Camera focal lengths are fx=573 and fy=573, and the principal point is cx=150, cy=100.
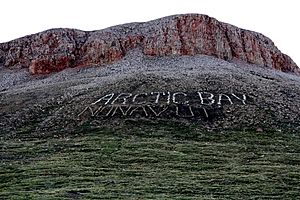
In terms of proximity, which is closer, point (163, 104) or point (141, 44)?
point (163, 104)

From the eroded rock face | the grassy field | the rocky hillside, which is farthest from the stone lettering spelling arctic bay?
the eroded rock face

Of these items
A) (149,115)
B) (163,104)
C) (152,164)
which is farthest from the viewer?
(163,104)

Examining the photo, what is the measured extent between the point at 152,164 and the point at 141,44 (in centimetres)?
6550

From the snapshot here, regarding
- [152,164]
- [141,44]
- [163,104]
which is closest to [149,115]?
[163,104]

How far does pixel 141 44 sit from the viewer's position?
4136 inches

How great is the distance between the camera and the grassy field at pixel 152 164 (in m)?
31.1

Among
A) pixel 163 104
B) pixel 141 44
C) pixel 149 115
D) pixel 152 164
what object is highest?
pixel 141 44

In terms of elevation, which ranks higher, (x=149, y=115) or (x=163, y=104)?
(x=163, y=104)

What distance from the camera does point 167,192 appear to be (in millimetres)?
30812

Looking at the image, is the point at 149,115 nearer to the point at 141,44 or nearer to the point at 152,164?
the point at 152,164

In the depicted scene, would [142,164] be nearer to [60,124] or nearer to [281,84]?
[60,124]

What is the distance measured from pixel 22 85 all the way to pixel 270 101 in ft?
148

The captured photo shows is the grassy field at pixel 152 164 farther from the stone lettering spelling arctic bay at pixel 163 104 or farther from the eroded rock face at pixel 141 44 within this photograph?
the eroded rock face at pixel 141 44

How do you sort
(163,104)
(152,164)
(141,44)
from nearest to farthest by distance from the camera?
(152,164)
(163,104)
(141,44)
